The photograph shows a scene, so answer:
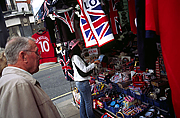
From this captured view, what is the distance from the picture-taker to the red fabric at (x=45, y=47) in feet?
17.9

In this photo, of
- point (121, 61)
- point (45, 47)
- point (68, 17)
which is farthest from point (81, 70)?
point (45, 47)

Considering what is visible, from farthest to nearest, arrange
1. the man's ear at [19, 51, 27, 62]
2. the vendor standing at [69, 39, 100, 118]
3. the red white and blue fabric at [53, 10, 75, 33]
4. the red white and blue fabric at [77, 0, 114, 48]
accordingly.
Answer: the red white and blue fabric at [53, 10, 75, 33], the vendor standing at [69, 39, 100, 118], the red white and blue fabric at [77, 0, 114, 48], the man's ear at [19, 51, 27, 62]

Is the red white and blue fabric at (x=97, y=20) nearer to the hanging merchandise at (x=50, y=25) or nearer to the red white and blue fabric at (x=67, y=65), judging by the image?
the red white and blue fabric at (x=67, y=65)

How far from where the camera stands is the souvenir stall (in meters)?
1.52

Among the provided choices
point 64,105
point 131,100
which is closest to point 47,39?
point 64,105

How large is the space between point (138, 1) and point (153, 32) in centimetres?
42

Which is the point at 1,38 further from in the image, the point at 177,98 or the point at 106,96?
the point at 106,96

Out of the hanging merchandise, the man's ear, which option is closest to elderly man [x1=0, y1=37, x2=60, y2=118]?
the man's ear

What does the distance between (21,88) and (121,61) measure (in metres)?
4.09

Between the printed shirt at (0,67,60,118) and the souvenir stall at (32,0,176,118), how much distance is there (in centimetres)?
119

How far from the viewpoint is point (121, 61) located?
15.8 feet

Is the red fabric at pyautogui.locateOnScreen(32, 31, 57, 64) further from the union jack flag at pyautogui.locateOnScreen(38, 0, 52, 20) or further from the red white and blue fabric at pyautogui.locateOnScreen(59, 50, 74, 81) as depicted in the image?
the union jack flag at pyautogui.locateOnScreen(38, 0, 52, 20)

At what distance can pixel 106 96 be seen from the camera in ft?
12.6

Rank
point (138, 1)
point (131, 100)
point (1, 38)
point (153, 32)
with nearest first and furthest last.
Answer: point (153, 32) → point (138, 1) → point (1, 38) → point (131, 100)
